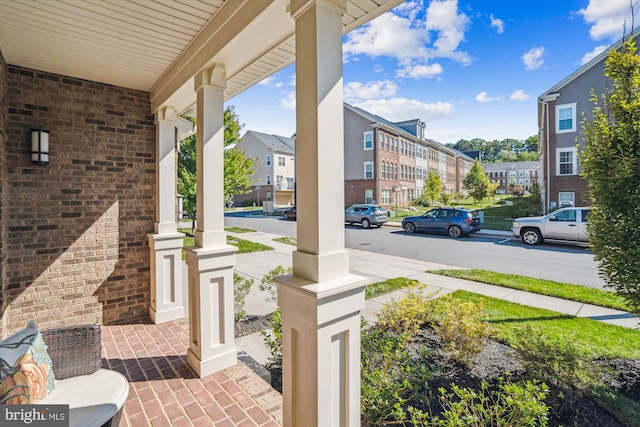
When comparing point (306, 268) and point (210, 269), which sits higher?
point (306, 268)

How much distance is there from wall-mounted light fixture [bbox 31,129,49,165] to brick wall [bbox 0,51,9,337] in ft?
0.77

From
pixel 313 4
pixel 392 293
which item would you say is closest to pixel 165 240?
pixel 313 4

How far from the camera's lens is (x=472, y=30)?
29.0 feet

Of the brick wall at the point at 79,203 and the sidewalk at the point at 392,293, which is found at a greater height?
the brick wall at the point at 79,203

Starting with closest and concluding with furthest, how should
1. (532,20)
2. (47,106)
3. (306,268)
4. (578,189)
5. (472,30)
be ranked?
1. (306,268)
2. (47,106)
3. (532,20)
4. (472,30)
5. (578,189)

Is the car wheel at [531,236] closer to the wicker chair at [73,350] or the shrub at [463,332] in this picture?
the shrub at [463,332]


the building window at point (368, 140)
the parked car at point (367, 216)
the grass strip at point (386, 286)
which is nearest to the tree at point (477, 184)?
the building window at point (368, 140)

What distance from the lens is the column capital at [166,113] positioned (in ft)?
13.9

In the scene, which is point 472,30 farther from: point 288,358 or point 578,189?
point 578,189

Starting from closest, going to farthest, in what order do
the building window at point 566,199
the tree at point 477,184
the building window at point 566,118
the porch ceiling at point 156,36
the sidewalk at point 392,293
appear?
the porch ceiling at point 156,36 → the sidewalk at point 392,293 → the building window at point 566,118 → the building window at point 566,199 → the tree at point 477,184

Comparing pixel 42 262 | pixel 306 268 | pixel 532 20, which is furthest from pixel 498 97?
pixel 42 262

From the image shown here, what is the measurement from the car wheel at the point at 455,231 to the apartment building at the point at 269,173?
79.0ft

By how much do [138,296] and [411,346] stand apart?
3770mm

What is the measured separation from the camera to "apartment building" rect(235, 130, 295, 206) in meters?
36.8
